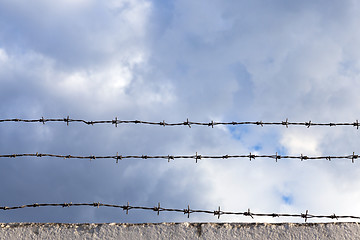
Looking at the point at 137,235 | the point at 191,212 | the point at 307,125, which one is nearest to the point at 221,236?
the point at 191,212

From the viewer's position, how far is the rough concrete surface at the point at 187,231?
4.42 metres

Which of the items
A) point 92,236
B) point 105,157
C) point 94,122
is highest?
point 94,122

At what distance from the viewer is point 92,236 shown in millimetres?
4434

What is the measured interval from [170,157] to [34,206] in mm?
1167

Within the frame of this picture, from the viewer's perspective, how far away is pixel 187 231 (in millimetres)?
4434

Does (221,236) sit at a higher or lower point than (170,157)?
lower

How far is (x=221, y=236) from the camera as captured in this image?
4414 mm

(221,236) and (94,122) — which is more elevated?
(94,122)

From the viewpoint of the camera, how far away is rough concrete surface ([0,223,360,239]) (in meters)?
4.42

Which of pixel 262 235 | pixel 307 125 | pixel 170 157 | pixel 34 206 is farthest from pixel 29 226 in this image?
pixel 307 125

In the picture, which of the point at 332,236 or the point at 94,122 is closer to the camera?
the point at 332,236

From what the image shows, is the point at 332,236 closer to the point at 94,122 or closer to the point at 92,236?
the point at 92,236

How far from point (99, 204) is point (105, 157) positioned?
446mm

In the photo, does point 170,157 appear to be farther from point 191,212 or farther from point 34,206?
point 34,206
